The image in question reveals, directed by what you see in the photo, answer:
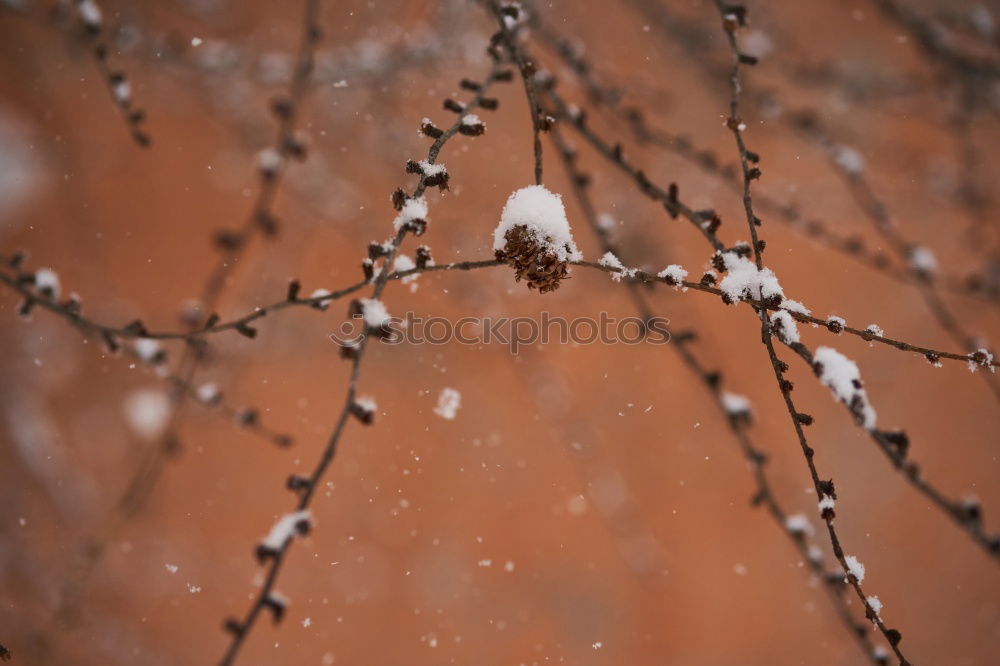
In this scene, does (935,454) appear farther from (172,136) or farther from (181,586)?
(172,136)

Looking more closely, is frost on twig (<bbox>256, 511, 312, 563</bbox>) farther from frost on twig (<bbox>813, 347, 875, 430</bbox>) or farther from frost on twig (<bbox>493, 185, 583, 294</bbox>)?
frost on twig (<bbox>813, 347, 875, 430</bbox>)

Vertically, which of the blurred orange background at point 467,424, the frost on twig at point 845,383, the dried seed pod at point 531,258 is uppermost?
the blurred orange background at point 467,424

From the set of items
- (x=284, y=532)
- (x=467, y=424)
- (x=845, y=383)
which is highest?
(x=467, y=424)

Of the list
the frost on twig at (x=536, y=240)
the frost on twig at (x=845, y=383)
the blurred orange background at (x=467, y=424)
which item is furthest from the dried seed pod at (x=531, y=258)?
the blurred orange background at (x=467, y=424)

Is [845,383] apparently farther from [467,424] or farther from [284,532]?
[467,424]

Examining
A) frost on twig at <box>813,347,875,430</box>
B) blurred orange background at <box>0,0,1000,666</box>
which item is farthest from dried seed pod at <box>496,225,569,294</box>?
blurred orange background at <box>0,0,1000,666</box>

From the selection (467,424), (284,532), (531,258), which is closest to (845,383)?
(531,258)

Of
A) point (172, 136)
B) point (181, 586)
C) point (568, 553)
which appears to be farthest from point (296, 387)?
point (568, 553)

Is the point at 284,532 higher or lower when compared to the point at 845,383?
lower

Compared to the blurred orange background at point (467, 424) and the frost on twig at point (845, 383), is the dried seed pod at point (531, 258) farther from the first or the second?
the blurred orange background at point (467, 424)
